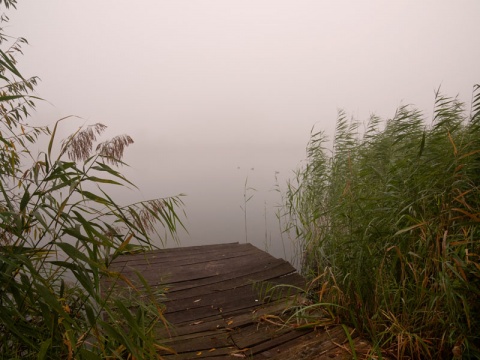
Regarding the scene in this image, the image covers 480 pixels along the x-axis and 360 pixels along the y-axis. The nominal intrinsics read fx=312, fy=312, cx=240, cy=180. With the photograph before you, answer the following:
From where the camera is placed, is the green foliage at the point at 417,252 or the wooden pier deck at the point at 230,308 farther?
the wooden pier deck at the point at 230,308

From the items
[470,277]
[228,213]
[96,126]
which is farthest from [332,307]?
[228,213]

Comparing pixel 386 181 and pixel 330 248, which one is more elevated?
pixel 386 181

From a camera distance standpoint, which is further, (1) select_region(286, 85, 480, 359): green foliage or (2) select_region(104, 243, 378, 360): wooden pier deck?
(2) select_region(104, 243, 378, 360): wooden pier deck

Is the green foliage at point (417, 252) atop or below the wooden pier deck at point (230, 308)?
atop

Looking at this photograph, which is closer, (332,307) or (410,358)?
(410,358)

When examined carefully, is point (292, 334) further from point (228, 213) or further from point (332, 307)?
point (228, 213)

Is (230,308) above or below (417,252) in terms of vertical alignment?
below

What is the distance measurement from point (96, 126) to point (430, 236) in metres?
3.53

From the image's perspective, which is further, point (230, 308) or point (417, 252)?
point (230, 308)

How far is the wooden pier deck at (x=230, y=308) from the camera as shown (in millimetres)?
2203

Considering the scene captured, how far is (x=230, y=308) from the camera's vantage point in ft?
9.73

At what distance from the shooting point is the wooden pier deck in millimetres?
2203

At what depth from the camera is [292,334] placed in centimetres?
237

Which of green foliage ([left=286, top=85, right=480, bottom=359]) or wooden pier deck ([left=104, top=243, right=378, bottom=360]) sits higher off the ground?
green foliage ([left=286, top=85, right=480, bottom=359])
